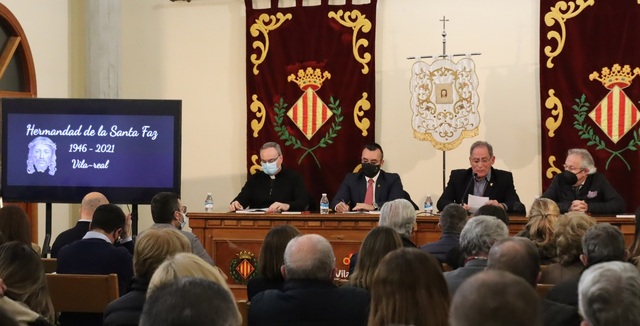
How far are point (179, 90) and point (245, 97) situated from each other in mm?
704

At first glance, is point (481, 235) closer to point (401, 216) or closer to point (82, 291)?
point (401, 216)

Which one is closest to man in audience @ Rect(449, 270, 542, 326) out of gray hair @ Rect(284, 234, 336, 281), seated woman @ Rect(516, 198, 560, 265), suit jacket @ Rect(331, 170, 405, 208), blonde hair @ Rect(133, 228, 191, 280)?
gray hair @ Rect(284, 234, 336, 281)

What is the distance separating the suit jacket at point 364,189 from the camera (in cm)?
848

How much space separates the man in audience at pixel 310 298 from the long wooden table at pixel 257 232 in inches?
147

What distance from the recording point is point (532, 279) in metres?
3.78

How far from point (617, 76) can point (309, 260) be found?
5.68 m

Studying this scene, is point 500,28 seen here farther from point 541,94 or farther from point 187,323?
point 187,323

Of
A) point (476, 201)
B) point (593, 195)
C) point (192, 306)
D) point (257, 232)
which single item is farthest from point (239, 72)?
point (192, 306)

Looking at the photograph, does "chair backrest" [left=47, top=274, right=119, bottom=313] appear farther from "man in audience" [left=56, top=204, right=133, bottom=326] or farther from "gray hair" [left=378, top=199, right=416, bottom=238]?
"gray hair" [left=378, top=199, right=416, bottom=238]

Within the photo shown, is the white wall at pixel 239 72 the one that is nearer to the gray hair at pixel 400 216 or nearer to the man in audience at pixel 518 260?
the gray hair at pixel 400 216

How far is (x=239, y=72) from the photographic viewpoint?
10055 millimetres

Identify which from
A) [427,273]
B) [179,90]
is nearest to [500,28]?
[179,90]

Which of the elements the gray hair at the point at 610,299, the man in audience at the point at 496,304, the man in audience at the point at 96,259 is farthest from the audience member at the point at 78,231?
the man in audience at the point at 496,304

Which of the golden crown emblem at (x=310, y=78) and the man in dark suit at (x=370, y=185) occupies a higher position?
the golden crown emblem at (x=310, y=78)
